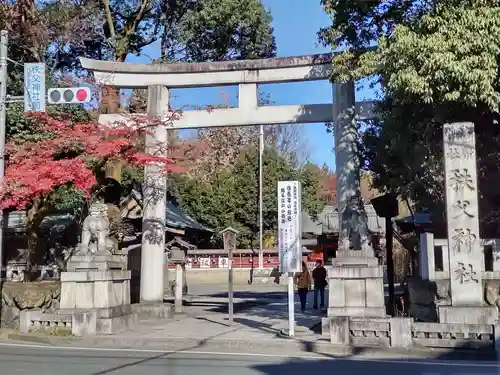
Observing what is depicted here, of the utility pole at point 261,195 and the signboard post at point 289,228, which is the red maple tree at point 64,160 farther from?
the utility pole at point 261,195

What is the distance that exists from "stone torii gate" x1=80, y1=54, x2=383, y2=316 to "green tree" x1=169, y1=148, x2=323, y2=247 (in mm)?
25712

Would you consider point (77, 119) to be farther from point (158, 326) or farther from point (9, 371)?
point (9, 371)

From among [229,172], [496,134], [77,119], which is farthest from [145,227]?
[229,172]

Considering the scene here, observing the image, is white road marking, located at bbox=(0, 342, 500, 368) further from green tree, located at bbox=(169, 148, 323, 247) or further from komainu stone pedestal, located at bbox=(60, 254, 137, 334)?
green tree, located at bbox=(169, 148, 323, 247)

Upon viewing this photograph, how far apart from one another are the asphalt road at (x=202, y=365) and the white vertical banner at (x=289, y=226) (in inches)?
116

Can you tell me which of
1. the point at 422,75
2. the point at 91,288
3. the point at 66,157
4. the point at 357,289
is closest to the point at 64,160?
the point at 66,157

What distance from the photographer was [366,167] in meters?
18.3

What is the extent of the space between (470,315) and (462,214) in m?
2.03

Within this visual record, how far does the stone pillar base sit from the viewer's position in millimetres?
11672

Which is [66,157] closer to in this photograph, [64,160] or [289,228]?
[64,160]

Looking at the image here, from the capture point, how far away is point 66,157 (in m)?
17.5

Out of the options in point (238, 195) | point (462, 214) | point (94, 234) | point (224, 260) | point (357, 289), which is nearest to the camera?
point (462, 214)

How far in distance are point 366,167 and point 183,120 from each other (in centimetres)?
584

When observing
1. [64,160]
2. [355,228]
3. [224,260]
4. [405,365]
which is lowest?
[405,365]
